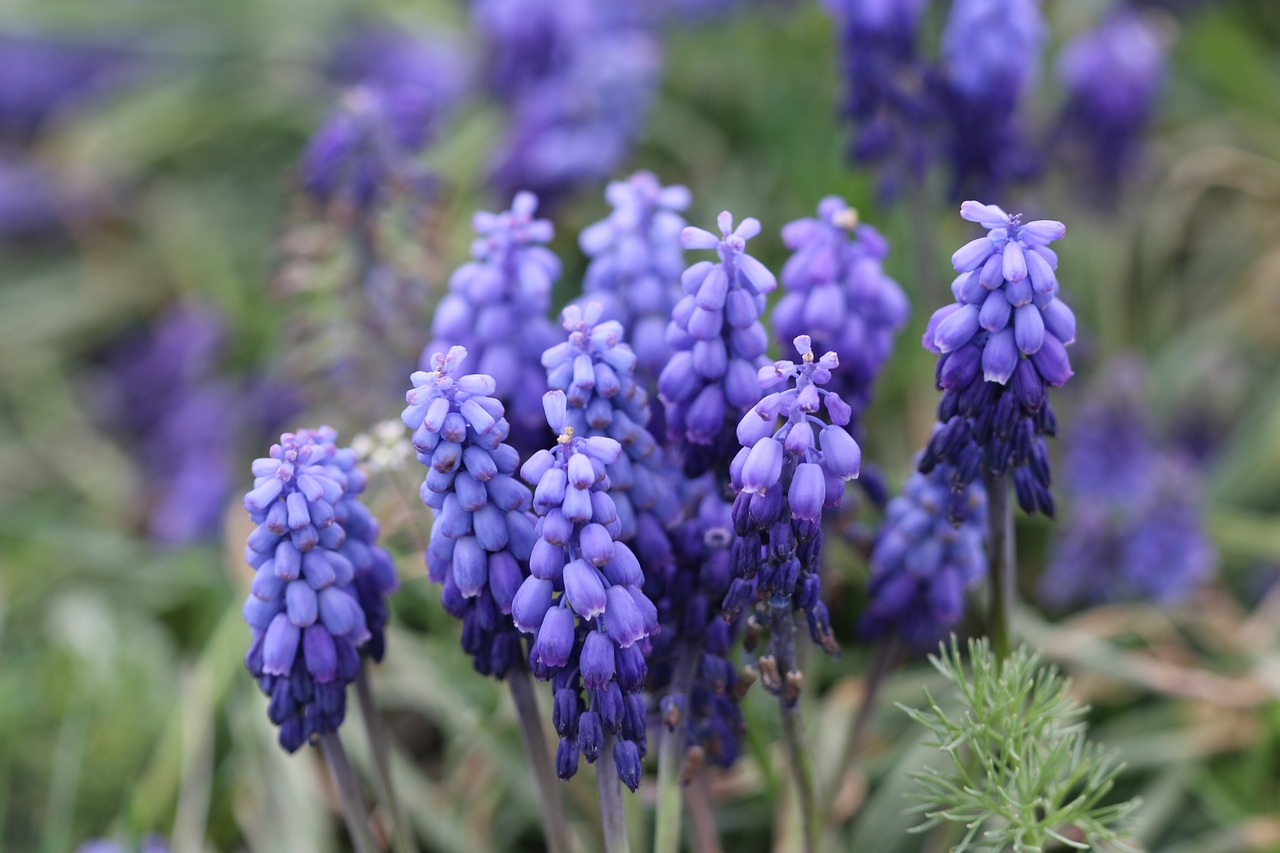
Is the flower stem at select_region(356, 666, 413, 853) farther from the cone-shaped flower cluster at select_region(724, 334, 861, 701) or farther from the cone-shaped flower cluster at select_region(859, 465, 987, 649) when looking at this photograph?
the cone-shaped flower cluster at select_region(859, 465, 987, 649)

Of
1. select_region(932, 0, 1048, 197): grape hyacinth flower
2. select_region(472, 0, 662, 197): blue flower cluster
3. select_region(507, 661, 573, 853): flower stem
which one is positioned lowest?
select_region(507, 661, 573, 853): flower stem

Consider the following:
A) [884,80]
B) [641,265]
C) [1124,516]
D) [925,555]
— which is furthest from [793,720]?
[884,80]

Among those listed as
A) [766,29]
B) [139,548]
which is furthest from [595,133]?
[139,548]

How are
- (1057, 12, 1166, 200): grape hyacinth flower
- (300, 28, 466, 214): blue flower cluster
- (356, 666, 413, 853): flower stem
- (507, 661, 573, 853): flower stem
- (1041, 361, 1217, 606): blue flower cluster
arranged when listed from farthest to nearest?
(1057, 12, 1166, 200): grape hyacinth flower
(1041, 361, 1217, 606): blue flower cluster
(300, 28, 466, 214): blue flower cluster
(356, 666, 413, 853): flower stem
(507, 661, 573, 853): flower stem

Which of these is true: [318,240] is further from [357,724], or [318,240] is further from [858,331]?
[858,331]

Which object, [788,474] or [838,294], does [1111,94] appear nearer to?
[838,294]

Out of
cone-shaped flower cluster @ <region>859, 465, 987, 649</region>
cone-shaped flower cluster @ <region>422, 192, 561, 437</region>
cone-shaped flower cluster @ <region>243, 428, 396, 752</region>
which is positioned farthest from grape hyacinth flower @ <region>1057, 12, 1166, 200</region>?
cone-shaped flower cluster @ <region>243, 428, 396, 752</region>

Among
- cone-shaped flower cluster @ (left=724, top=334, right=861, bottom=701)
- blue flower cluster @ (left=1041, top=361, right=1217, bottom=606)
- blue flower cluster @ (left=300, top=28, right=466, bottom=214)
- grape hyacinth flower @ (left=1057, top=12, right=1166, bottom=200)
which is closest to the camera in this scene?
cone-shaped flower cluster @ (left=724, top=334, right=861, bottom=701)
